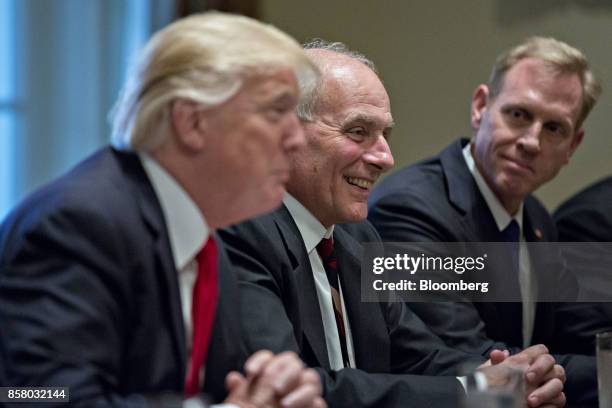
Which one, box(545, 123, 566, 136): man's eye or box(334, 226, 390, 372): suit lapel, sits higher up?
box(545, 123, 566, 136): man's eye

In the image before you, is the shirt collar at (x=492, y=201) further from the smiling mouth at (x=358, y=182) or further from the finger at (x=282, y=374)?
the finger at (x=282, y=374)

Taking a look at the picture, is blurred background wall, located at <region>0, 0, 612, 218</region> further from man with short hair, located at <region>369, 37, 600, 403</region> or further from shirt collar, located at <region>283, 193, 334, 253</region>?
shirt collar, located at <region>283, 193, 334, 253</region>

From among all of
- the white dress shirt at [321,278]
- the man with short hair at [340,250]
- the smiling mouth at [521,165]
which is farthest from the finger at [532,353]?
the smiling mouth at [521,165]

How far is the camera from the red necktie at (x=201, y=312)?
5.28ft

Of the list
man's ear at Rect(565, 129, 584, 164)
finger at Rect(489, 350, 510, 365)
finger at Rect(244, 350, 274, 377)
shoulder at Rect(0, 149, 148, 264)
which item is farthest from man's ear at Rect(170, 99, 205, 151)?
man's ear at Rect(565, 129, 584, 164)

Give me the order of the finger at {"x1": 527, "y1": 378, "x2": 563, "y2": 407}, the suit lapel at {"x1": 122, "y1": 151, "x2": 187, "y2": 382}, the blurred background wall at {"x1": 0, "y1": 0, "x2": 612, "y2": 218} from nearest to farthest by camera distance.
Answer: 1. the suit lapel at {"x1": 122, "y1": 151, "x2": 187, "y2": 382}
2. the finger at {"x1": 527, "y1": 378, "x2": 563, "y2": 407}
3. the blurred background wall at {"x1": 0, "y1": 0, "x2": 612, "y2": 218}

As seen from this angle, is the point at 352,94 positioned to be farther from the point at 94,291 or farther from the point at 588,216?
the point at 588,216

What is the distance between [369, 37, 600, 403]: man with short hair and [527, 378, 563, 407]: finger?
56cm

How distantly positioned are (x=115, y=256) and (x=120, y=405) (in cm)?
21

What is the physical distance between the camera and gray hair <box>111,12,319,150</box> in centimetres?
154

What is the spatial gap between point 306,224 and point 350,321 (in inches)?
9.6

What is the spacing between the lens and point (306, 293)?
2244mm

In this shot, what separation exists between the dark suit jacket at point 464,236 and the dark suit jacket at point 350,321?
0.20 m

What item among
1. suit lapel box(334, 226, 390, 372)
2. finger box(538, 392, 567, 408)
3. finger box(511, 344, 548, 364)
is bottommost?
finger box(538, 392, 567, 408)
